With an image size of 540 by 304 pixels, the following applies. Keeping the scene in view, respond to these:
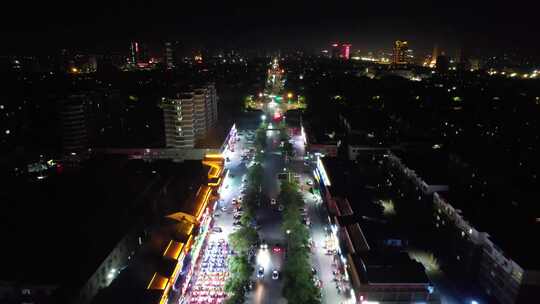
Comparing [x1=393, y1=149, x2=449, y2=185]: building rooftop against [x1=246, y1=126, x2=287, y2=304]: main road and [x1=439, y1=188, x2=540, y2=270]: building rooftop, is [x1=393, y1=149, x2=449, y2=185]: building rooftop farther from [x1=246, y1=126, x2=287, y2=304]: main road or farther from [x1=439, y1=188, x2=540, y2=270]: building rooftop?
[x1=246, y1=126, x2=287, y2=304]: main road

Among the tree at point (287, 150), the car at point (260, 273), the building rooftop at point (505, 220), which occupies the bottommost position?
the car at point (260, 273)

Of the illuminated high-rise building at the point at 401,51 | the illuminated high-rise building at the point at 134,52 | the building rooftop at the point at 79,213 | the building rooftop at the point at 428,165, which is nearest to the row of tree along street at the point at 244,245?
the building rooftop at the point at 79,213

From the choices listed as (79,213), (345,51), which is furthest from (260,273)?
(345,51)

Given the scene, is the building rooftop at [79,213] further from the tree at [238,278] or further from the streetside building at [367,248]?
the streetside building at [367,248]

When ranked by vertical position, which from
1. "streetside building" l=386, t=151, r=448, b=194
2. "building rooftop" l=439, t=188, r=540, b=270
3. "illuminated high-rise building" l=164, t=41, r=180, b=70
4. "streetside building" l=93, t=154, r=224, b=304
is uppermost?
"illuminated high-rise building" l=164, t=41, r=180, b=70

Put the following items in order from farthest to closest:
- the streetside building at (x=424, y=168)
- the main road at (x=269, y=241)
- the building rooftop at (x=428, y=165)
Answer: the building rooftop at (x=428, y=165), the streetside building at (x=424, y=168), the main road at (x=269, y=241)

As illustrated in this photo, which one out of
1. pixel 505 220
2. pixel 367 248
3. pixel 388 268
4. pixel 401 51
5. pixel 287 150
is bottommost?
pixel 367 248

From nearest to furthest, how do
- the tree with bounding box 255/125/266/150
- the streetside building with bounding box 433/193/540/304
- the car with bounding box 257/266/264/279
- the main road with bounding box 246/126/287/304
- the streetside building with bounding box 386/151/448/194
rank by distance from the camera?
1. the streetside building with bounding box 433/193/540/304
2. the main road with bounding box 246/126/287/304
3. the car with bounding box 257/266/264/279
4. the streetside building with bounding box 386/151/448/194
5. the tree with bounding box 255/125/266/150

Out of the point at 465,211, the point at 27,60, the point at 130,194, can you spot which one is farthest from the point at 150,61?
the point at 465,211

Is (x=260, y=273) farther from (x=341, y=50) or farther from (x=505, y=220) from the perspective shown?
(x=341, y=50)

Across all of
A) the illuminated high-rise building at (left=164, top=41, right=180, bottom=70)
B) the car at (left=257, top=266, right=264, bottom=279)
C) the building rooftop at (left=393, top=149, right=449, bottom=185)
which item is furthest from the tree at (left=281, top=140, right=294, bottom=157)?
the illuminated high-rise building at (left=164, top=41, right=180, bottom=70)

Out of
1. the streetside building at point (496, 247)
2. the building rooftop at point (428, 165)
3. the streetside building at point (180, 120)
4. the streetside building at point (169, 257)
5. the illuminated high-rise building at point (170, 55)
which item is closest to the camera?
the streetside building at point (169, 257)

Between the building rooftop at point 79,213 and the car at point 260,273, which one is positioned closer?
the building rooftop at point 79,213
